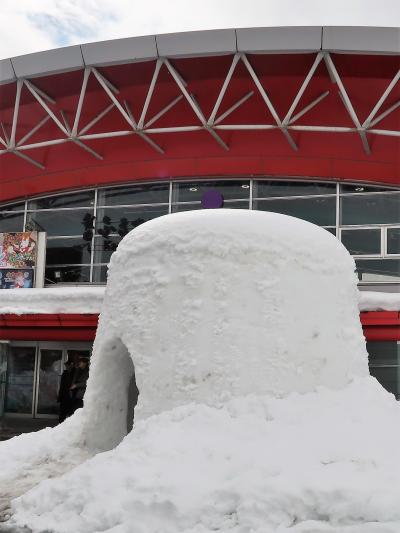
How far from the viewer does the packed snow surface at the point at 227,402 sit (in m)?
Result: 4.83

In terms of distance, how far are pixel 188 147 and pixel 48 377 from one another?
6.59 metres

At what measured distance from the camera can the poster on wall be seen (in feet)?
49.2

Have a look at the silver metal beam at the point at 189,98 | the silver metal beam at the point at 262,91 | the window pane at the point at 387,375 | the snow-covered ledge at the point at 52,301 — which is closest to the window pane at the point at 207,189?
the silver metal beam at the point at 189,98

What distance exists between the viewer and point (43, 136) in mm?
16422

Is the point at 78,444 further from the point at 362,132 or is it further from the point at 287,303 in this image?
the point at 362,132

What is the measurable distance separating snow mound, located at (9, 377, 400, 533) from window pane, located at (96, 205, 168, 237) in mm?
10107

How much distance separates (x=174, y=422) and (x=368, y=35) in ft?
31.5

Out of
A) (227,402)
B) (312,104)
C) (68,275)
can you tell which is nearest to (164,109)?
(312,104)

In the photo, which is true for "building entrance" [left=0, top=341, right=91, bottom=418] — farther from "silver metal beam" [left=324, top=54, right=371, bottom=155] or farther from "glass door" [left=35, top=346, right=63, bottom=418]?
"silver metal beam" [left=324, top=54, right=371, bottom=155]

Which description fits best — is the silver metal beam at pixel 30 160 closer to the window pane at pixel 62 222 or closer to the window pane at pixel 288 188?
the window pane at pixel 62 222

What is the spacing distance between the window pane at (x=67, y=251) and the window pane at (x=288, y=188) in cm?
458

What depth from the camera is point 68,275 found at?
52.5 feet

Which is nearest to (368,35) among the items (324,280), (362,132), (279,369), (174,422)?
(362,132)

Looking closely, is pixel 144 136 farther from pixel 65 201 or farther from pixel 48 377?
pixel 48 377
